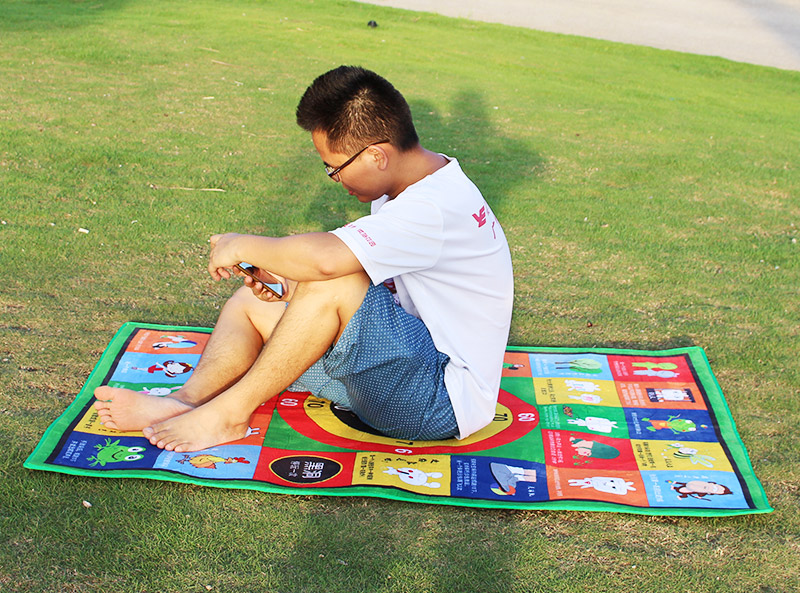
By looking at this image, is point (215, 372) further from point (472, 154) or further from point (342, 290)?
point (472, 154)

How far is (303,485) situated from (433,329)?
2.28ft

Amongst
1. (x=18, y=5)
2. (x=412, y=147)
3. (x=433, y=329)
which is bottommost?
(x=18, y=5)

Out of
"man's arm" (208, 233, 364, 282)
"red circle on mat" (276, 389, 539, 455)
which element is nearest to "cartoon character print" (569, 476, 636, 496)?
"red circle on mat" (276, 389, 539, 455)

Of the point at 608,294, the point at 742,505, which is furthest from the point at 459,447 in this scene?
the point at 608,294

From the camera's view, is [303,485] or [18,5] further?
[18,5]

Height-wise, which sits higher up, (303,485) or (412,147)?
(412,147)

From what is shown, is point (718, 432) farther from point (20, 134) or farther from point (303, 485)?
point (20, 134)

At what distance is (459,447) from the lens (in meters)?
3.05

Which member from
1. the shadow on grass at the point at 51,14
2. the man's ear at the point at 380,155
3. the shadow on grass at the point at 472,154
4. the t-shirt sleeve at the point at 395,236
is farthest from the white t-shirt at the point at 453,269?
the shadow on grass at the point at 51,14

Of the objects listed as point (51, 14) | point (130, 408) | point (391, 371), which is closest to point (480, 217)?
point (391, 371)

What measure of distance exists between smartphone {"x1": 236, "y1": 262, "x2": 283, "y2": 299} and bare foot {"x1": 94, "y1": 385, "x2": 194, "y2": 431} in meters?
0.54

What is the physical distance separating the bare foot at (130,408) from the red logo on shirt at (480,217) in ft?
4.22

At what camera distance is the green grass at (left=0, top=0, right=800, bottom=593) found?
8.29 ft

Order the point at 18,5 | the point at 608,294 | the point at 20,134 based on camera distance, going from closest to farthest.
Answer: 1. the point at 608,294
2. the point at 20,134
3. the point at 18,5
